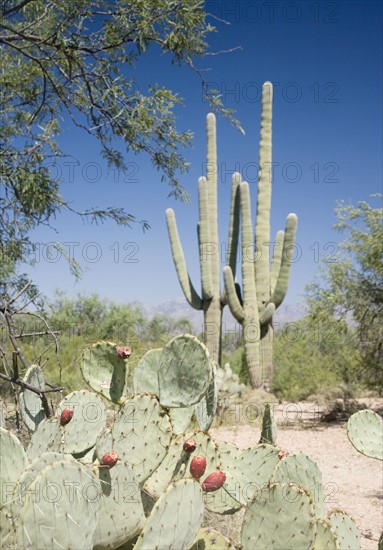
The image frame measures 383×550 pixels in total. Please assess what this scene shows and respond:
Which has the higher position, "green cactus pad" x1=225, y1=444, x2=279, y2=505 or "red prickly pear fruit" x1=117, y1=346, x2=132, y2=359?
"red prickly pear fruit" x1=117, y1=346, x2=132, y2=359

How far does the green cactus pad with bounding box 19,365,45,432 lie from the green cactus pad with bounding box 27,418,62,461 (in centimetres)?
61

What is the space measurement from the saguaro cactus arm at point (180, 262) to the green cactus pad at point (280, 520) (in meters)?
11.5

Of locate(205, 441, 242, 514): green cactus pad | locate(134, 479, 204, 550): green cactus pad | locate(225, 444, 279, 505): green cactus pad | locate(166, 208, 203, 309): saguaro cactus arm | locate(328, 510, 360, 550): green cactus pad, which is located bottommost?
locate(328, 510, 360, 550): green cactus pad

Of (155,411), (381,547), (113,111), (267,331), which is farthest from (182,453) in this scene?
(267,331)

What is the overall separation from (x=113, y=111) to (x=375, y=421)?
437 cm

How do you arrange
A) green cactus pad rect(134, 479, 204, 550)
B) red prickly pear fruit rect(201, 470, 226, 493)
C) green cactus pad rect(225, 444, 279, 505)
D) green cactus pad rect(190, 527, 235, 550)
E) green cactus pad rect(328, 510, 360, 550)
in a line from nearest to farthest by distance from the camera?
green cactus pad rect(134, 479, 204, 550) < red prickly pear fruit rect(201, 470, 226, 493) < green cactus pad rect(190, 527, 235, 550) < green cactus pad rect(328, 510, 360, 550) < green cactus pad rect(225, 444, 279, 505)

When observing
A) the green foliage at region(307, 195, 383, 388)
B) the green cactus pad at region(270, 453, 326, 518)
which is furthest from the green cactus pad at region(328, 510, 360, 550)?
the green foliage at region(307, 195, 383, 388)

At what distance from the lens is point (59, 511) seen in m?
1.39

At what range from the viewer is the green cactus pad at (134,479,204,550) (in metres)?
1.59

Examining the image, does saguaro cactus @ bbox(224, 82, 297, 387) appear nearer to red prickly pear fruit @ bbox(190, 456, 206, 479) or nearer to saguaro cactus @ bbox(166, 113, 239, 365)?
saguaro cactus @ bbox(166, 113, 239, 365)

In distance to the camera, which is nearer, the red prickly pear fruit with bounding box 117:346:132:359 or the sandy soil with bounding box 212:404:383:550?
the red prickly pear fruit with bounding box 117:346:132:359

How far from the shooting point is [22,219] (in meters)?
6.66

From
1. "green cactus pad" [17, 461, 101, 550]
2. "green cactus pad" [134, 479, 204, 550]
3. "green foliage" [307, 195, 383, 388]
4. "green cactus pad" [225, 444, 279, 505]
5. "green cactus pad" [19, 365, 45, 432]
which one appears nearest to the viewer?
"green cactus pad" [17, 461, 101, 550]

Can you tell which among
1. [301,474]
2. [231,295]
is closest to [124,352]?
[301,474]
